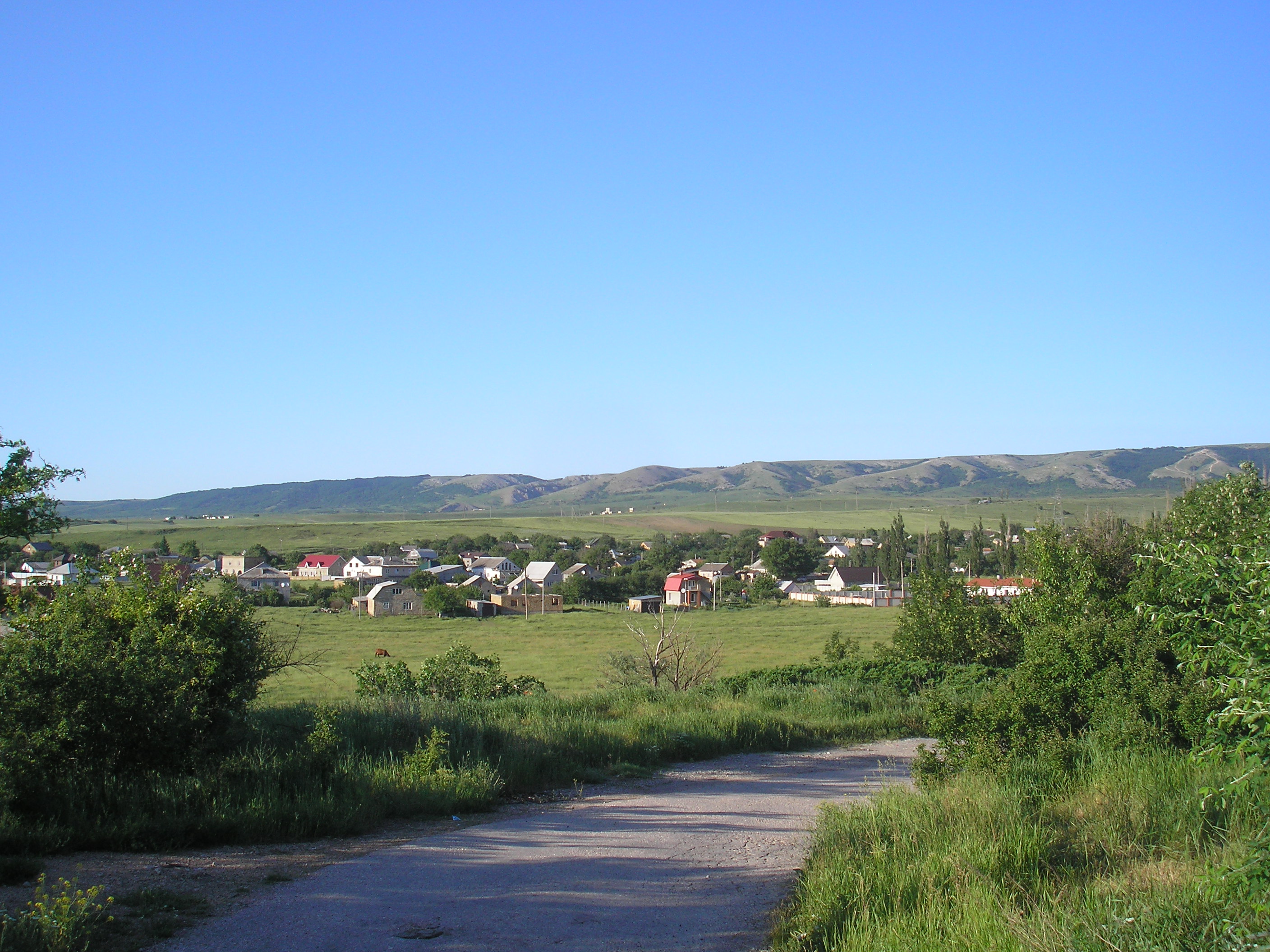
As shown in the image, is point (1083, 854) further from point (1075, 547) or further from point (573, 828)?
point (1075, 547)

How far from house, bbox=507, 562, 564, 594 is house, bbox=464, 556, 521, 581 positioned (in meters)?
4.47

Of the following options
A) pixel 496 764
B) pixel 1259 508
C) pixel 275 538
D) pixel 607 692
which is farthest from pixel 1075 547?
pixel 275 538

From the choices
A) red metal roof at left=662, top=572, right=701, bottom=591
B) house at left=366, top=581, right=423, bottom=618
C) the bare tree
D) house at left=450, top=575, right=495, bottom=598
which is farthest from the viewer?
red metal roof at left=662, top=572, right=701, bottom=591

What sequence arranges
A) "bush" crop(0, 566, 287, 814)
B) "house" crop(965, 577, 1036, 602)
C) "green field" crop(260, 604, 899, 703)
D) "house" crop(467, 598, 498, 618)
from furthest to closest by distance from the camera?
"house" crop(467, 598, 498, 618) < "green field" crop(260, 604, 899, 703) < "house" crop(965, 577, 1036, 602) < "bush" crop(0, 566, 287, 814)

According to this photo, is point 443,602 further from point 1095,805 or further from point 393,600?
point 1095,805

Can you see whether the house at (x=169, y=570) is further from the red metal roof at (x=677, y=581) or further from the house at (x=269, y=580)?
the red metal roof at (x=677, y=581)

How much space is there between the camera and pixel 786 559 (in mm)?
115062

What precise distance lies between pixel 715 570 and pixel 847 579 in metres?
18.8

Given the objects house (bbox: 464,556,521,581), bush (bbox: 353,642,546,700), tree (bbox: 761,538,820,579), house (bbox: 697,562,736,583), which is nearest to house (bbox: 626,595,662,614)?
house (bbox: 697,562,736,583)

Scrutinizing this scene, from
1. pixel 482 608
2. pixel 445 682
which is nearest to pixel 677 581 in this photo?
pixel 482 608

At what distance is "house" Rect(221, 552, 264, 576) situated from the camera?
113 m

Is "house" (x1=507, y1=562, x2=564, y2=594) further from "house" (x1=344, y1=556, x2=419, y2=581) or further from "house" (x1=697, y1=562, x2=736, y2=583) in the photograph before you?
"house" (x1=697, y1=562, x2=736, y2=583)

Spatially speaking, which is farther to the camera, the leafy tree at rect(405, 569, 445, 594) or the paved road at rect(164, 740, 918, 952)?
the leafy tree at rect(405, 569, 445, 594)

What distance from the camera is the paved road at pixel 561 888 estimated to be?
5.61 m
